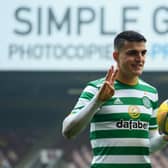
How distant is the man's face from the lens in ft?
13.1

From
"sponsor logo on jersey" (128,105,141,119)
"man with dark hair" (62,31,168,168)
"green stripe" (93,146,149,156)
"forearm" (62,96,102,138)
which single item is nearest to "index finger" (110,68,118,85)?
"man with dark hair" (62,31,168,168)

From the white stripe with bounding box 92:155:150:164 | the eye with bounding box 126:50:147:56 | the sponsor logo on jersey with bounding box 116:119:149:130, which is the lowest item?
the white stripe with bounding box 92:155:150:164

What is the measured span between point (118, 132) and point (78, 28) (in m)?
7.55

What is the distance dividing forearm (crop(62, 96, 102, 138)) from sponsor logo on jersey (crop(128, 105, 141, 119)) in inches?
9.3

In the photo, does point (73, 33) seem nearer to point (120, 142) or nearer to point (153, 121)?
point (153, 121)

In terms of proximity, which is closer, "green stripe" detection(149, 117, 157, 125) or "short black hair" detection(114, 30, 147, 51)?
"short black hair" detection(114, 30, 147, 51)

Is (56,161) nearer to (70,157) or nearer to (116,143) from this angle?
(70,157)

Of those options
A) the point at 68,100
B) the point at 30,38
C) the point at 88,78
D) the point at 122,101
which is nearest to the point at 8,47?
the point at 30,38

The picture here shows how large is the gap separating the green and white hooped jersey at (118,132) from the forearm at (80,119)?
0.08 m

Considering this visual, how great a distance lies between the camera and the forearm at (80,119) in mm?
3814

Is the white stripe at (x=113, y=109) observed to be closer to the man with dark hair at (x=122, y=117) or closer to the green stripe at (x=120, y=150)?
the man with dark hair at (x=122, y=117)

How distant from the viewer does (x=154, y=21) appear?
11.4 m

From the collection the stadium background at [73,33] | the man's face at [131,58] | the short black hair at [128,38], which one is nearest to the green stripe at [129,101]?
the man's face at [131,58]

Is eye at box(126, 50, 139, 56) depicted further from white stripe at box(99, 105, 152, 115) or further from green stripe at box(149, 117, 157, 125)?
green stripe at box(149, 117, 157, 125)
